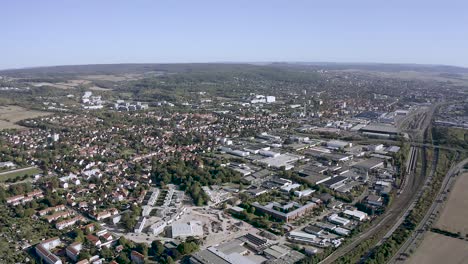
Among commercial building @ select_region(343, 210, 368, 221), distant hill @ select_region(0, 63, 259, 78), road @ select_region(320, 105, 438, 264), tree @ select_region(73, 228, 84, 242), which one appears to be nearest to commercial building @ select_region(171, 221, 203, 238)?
tree @ select_region(73, 228, 84, 242)

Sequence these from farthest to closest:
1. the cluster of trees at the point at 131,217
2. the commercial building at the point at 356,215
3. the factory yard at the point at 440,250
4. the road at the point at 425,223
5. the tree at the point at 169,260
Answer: the commercial building at the point at 356,215, the cluster of trees at the point at 131,217, the road at the point at 425,223, the factory yard at the point at 440,250, the tree at the point at 169,260


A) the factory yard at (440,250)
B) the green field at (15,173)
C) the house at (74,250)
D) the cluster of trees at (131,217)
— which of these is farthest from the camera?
the green field at (15,173)

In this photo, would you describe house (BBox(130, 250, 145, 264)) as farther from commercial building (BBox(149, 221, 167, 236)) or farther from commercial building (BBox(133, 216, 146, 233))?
commercial building (BBox(133, 216, 146, 233))

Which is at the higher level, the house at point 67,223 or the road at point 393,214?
the house at point 67,223

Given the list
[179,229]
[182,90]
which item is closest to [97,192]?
[179,229]

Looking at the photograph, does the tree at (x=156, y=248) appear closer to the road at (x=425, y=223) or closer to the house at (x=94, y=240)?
the house at (x=94, y=240)

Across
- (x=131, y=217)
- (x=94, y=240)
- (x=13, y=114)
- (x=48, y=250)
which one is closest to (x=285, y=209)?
(x=131, y=217)

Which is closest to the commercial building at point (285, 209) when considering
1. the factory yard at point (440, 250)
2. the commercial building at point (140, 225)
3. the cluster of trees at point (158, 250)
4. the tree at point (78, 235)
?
the cluster of trees at point (158, 250)
